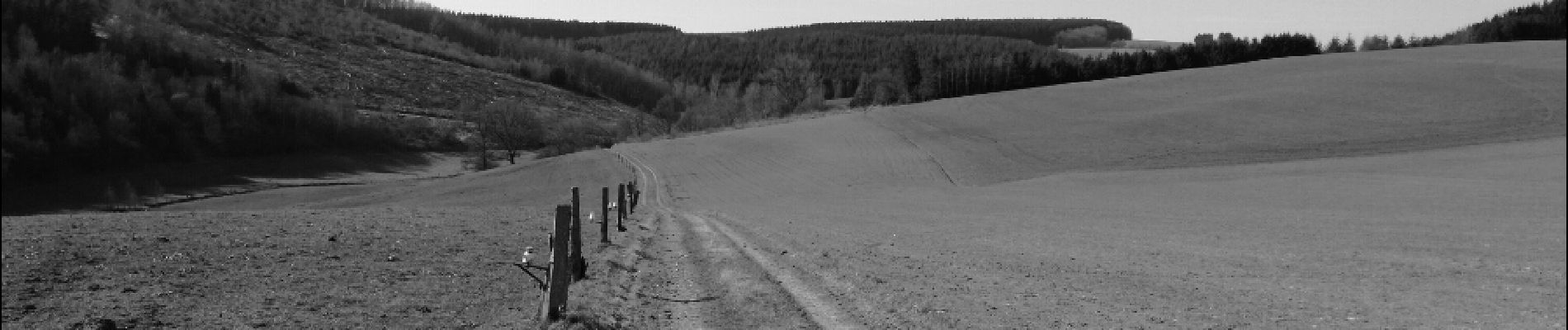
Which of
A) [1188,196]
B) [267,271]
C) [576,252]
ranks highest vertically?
[576,252]

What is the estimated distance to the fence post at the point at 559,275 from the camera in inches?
464

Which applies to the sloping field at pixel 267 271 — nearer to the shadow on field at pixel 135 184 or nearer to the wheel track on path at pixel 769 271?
the shadow on field at pixel 135 184

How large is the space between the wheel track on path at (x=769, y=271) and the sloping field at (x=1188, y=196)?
0.34 metres

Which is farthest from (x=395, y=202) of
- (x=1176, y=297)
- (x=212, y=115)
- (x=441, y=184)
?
(x=1176, y=297)

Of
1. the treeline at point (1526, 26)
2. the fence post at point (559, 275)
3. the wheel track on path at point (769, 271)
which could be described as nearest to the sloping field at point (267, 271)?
the fence post at point (559, 275)

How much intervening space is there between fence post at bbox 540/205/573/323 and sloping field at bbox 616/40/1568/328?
374 centimetres

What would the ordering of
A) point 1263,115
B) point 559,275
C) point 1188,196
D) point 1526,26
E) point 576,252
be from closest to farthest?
1. point 559,275
2. point 576,252
3. point 1188,196
4. point 1263,115
5. point 1526,26

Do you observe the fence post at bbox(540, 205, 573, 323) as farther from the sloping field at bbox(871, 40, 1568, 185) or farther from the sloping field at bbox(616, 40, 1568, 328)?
the sloping field at bbox(871, 40, 1568, 185)

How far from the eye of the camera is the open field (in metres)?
13.4

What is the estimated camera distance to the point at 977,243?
2388cm

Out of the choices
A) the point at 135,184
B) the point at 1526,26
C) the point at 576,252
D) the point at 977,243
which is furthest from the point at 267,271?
the point at 1526,26

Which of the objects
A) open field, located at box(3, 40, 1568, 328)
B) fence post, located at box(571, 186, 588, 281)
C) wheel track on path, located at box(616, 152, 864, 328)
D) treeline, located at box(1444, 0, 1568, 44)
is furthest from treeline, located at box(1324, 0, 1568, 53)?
fence post, located at box(571, 186, 588, 281)

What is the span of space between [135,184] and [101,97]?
161 inches

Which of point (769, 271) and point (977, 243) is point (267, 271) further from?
point (977, 243)
